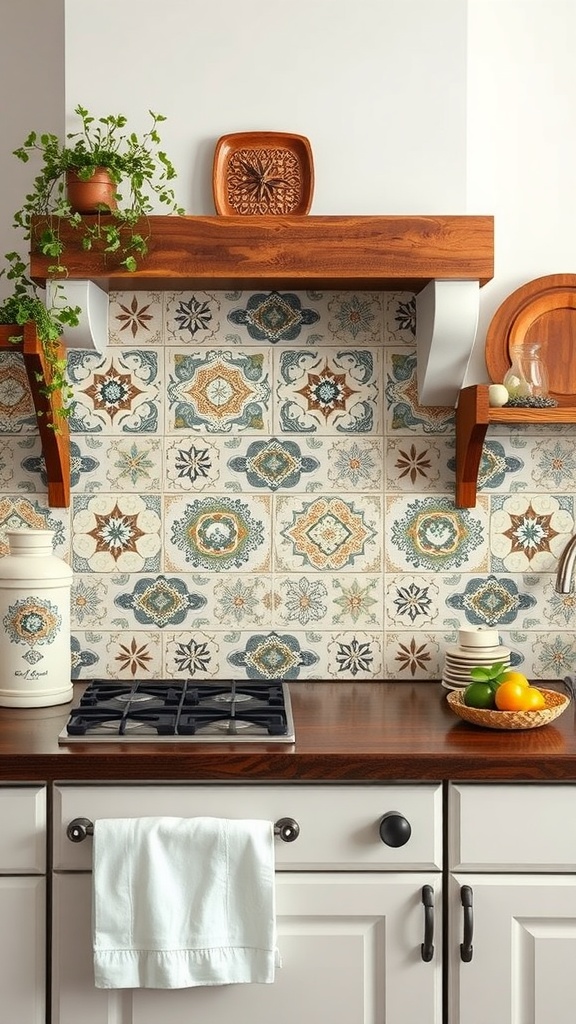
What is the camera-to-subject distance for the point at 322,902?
1.71 m

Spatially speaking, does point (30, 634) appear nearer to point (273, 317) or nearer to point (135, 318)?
point (135, 318)

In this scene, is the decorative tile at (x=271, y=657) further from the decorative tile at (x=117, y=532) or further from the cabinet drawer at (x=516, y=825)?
the cabinet drawer at (x=516, y=825)

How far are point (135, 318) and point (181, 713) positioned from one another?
0.90m

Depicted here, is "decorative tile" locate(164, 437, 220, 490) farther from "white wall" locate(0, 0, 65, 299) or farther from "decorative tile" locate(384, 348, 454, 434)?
"white wall" locate(0, 0, 65, 299)

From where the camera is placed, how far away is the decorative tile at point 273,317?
2.27 metres

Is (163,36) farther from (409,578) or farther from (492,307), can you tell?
(409,578)

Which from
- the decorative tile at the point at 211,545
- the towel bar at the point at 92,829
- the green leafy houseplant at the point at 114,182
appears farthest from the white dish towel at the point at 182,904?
the green leafy houseplant at the point at 114,182

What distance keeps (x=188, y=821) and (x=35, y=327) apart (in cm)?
97

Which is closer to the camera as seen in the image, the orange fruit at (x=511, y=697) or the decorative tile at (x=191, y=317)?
the orange fruit at (x=511, y=697)

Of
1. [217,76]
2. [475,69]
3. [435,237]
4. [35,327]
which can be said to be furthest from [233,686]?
[475,69]

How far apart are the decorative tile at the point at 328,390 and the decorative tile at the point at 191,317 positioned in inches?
6.6

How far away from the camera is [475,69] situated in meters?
2.28

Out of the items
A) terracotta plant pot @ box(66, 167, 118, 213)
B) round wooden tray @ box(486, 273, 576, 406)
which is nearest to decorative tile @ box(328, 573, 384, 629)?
round wooden tray @ box(486, 273, 576, 406)

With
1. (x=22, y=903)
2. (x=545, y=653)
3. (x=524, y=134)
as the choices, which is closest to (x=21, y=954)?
(x=22, y=903)
